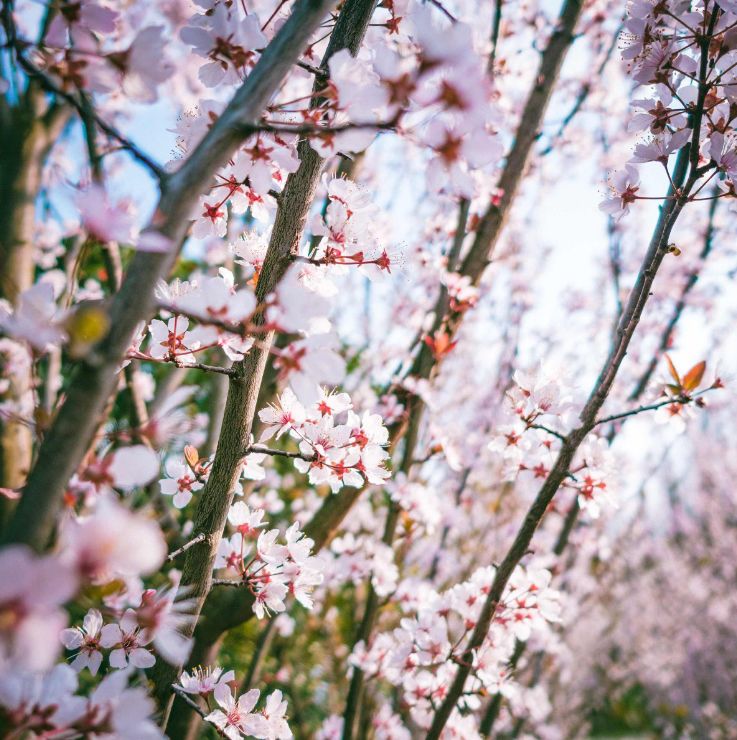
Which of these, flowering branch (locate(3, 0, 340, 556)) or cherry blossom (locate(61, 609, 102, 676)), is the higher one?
flowering branch (locate(3, 0, 340, 556))

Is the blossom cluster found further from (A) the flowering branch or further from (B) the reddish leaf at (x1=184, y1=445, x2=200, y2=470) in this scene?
(A) the flowering branch

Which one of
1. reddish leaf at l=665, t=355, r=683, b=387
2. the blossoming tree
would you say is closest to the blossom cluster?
the blossoming tree

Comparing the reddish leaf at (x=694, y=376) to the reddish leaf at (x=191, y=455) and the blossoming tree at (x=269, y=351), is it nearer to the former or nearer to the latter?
the blossoming tree at (x=269, y=351)

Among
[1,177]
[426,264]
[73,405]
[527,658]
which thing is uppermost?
[426,264]

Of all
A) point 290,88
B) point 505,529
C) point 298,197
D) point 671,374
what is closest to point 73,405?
point 298,197

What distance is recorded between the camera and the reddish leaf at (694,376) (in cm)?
133

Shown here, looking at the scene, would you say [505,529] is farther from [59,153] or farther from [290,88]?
[59,153]

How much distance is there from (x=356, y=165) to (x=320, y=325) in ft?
4.09

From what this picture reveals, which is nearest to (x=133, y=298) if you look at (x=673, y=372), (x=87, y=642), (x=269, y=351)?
(x=269, y=351)

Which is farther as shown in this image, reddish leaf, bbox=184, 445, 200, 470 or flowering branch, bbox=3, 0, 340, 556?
reddish leaf, bbox=184, 445, 200, 470

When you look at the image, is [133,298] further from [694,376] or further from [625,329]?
[694,376]

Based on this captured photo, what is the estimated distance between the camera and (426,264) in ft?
10.2

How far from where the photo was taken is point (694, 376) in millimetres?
1334

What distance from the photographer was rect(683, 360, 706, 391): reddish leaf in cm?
133
